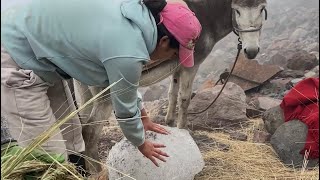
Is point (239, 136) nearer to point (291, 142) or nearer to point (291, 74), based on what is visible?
point (291, 142)

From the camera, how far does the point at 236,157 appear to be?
11.7 ft

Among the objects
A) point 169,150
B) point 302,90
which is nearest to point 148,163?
point 169,150

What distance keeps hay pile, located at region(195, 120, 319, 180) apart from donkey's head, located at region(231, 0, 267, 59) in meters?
0.73

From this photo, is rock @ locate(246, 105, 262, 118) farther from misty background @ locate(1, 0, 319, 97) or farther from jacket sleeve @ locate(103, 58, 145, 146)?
A: jacket sleeve @ locate(103, 58, 145, 146)

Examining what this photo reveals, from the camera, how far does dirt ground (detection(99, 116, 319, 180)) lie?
10.3 ft

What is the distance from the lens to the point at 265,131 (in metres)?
4.04

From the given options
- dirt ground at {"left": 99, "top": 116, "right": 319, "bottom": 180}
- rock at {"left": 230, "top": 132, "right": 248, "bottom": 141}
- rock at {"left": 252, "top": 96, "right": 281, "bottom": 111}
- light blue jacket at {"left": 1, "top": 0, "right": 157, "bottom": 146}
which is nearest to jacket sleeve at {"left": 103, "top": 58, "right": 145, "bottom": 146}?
light blue jacket at {"left": 1, "top": 0, "right": 157, "bottom": 146}

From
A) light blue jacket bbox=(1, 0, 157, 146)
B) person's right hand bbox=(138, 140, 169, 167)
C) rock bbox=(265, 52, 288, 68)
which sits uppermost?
light blue jacket bbox=(1, 0, 157, 146)

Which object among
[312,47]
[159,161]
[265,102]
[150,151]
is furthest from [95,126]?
[312,47]

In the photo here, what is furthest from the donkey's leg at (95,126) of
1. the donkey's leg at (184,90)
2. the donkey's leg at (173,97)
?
the donkey's leg at (173,97)

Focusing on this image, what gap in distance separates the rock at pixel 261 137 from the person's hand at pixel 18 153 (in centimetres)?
254

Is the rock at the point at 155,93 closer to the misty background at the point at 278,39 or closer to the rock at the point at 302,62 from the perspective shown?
the misty background at the point at 278,39

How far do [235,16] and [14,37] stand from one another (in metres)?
2.07

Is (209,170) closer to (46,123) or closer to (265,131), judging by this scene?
(265,131)
